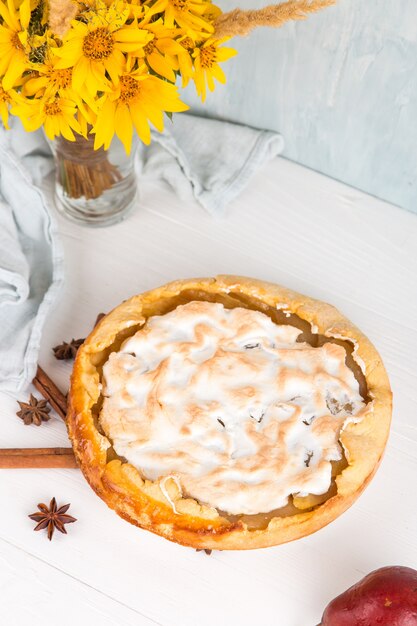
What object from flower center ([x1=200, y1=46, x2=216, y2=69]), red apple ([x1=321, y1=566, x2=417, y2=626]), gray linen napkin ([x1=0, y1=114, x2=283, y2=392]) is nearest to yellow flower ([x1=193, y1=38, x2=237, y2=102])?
flower center ([x1=200, y1=46, x2=216, y2=69])

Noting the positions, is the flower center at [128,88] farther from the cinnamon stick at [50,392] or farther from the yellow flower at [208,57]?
the cinnamon stick at [50,392]

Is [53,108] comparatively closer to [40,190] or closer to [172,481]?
[40,190]

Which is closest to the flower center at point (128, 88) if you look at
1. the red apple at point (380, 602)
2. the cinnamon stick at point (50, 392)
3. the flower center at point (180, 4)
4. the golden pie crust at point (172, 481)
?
the flower center at point (180, 4)

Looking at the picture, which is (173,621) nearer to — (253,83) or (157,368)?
(157,368)

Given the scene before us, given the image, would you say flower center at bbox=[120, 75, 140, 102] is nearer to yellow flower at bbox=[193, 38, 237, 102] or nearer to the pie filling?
yellow flower at bbox=[193, 38, 237, 102]

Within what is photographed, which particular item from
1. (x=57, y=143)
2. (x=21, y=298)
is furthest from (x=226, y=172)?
(x=21, y=298)

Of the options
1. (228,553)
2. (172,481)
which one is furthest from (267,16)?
(228,553)
